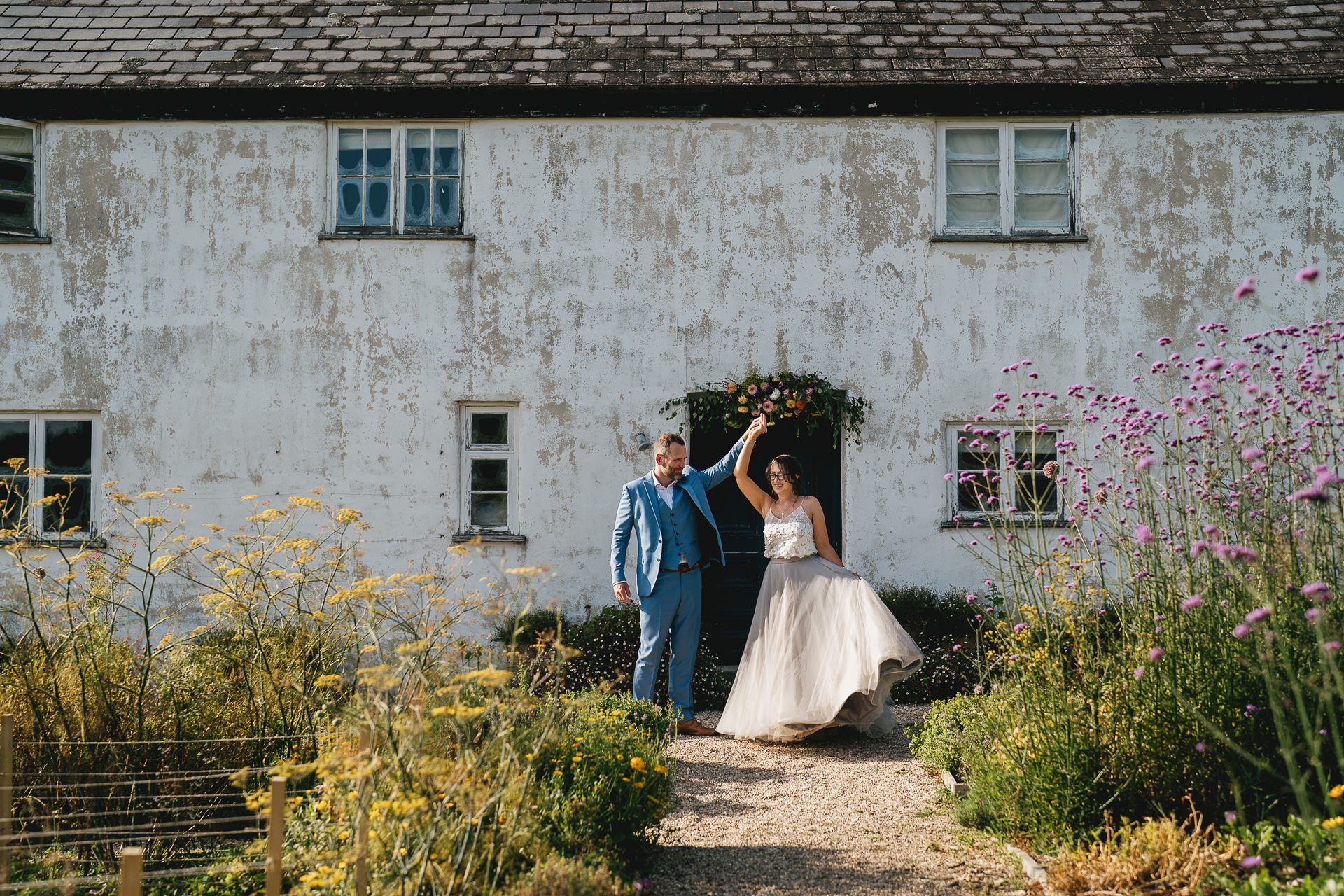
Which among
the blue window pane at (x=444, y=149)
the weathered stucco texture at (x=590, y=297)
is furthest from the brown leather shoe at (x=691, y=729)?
the blue window pane at (x=444, y=149)

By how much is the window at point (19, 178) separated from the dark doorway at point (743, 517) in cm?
662

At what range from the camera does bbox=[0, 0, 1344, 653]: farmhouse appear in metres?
8.79

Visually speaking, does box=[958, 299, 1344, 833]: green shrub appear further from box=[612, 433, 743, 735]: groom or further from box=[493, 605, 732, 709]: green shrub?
box=[493, 605, 732, 709]: green shrub

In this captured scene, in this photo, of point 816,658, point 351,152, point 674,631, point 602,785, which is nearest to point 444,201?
point 351,152

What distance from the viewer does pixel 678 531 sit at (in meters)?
6.70

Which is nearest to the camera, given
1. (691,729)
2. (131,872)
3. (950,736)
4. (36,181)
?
(131,872)

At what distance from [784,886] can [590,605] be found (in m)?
4.82

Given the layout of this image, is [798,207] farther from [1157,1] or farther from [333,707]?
[333,707]

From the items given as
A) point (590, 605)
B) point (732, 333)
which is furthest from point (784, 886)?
point (732, 333)

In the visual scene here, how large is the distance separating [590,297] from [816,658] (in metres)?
4.07

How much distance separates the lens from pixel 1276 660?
3658 mm

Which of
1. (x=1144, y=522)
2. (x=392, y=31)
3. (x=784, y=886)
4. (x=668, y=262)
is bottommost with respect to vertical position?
(x=784, y=886)

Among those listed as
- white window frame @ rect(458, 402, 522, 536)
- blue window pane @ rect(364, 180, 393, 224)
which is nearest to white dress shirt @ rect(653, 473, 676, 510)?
white window frame @ rect(458, 402, 522, 536)

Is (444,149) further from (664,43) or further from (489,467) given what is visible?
(489,467)
